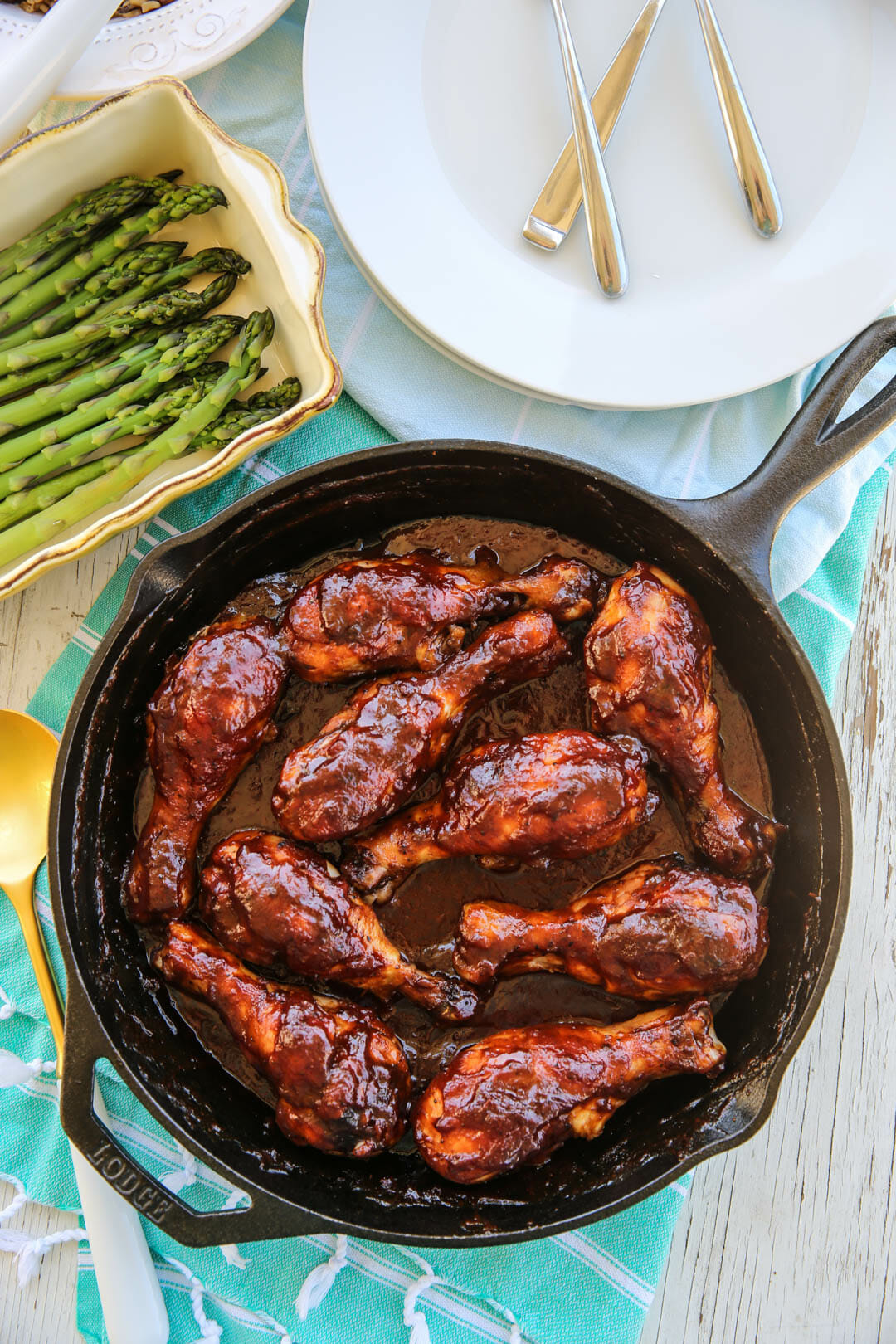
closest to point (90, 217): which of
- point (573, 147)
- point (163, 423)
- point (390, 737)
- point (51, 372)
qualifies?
point (51, 372)

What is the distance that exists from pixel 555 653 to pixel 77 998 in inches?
48.8

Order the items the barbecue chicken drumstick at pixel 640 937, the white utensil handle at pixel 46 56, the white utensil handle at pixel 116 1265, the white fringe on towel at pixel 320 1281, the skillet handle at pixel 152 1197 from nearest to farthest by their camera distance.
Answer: the skillet handle at pixel 152 1197 < the white utensil handle at pixel 46 56 < the barbecue chicken drumstick at pixel 640 937 < the white utensil handle at pixel 116 1265 < the white fringe on towel at pixel 320 1281

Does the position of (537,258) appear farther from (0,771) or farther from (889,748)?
(0,771)

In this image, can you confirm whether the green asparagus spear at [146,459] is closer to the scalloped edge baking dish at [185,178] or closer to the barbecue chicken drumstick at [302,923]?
the scalloped edge baking dish at [185,178]

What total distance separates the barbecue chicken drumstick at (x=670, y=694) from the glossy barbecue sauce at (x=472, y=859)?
0.30ft

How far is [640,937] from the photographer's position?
2049 mm

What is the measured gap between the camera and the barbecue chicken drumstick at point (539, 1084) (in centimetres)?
199

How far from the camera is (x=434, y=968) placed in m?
2.22

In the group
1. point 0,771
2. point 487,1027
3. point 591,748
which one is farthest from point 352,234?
point 487,1027

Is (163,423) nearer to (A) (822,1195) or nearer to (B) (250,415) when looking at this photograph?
(B) (250,415)

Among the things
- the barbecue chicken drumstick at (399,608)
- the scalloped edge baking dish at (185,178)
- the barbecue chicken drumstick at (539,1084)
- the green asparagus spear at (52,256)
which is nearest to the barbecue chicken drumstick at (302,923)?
the barbecue chicken drumstick at (539,1084)

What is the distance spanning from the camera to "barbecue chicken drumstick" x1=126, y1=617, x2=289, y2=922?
207 cm

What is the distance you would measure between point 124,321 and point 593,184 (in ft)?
3.71

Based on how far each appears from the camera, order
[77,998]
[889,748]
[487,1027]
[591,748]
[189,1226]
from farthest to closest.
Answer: [889,748], [487,1027], [591,748], [77,998], [189,1226]
